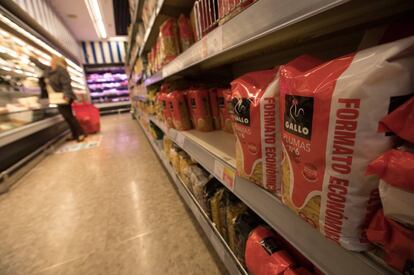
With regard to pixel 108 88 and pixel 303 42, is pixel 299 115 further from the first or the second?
pixel 108 88

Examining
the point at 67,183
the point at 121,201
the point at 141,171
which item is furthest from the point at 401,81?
the point at 67,183

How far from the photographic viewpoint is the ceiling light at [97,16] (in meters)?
5.03

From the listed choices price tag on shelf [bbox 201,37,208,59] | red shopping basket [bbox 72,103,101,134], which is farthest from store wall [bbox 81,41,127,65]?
price tag on shelf [bbox 201,37,208,59]

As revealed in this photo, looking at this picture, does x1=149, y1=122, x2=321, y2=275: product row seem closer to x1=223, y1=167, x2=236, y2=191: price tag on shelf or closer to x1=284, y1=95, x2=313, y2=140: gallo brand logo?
x1=223, y1=167, x2=236, y2=191: price tag on shelf

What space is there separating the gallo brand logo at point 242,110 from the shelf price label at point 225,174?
20 centimetres

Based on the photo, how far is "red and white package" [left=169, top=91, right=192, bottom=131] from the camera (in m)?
1.28

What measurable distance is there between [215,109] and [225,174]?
587 mm

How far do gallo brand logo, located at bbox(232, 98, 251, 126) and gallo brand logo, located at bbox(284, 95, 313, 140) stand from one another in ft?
0.38

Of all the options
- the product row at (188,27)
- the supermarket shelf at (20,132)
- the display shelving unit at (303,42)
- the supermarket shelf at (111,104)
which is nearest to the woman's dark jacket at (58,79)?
the supermarket shelf at (20,132)

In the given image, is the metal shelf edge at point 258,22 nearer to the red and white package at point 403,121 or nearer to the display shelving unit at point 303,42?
the display shelving unit at point 303,42

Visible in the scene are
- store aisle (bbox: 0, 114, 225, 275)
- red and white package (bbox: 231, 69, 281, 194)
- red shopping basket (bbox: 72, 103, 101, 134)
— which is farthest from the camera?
red shopping basket (bbox: 72, 103, 101, 134)

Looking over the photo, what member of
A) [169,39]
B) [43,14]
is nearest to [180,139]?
[169,39]

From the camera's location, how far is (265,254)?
58 centimetres

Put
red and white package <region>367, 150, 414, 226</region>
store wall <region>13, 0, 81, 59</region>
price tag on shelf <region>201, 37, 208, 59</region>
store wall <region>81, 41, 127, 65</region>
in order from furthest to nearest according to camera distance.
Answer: store wall <region>81, 41, 127, 65</region>, store wall <region>13, 0, 81, 59</region>, price tag on shelf <region>201, 37, 208, 59</region>, red and white package <region>367, 150, 414, 226</region>
